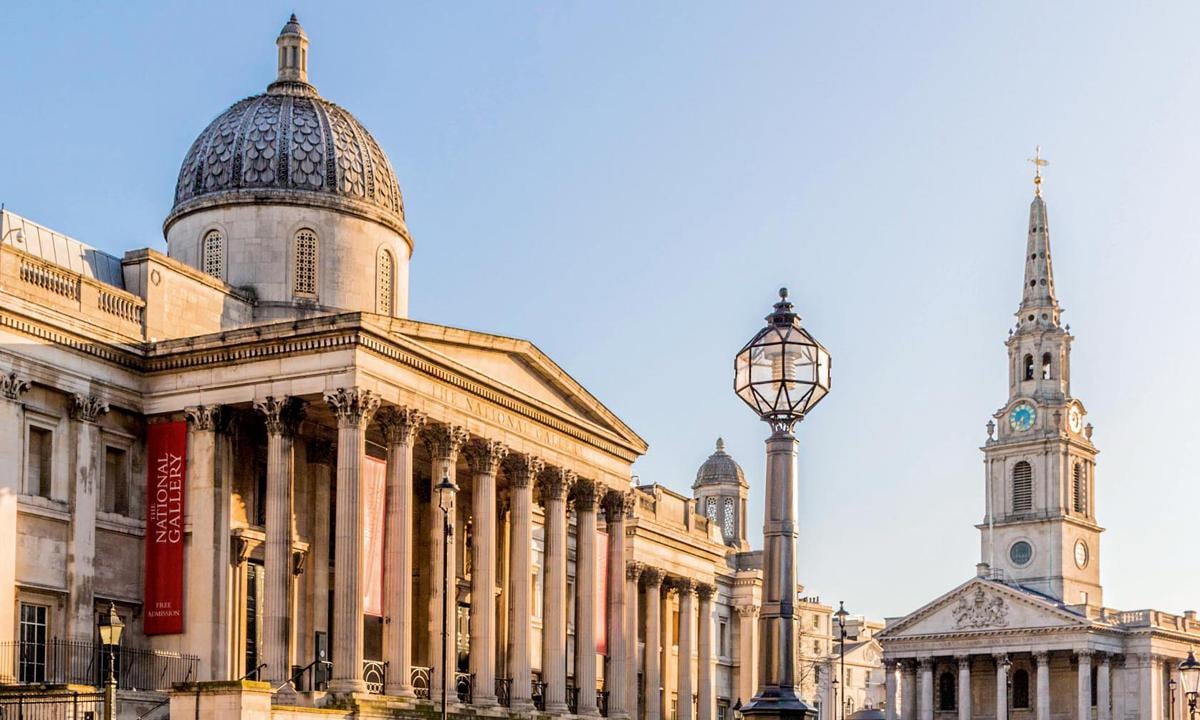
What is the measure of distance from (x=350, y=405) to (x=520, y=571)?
9.63 m

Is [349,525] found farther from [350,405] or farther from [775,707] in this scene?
[775,707]

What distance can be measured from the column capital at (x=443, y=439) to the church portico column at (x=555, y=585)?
5.68 metres

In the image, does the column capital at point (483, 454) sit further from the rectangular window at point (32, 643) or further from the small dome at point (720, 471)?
the small dome at point (720, 471)

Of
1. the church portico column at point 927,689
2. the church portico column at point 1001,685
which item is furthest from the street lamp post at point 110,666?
the church portico column at point 927,689

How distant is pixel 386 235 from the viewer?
52.1 metres

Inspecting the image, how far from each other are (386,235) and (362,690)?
16.3 meters

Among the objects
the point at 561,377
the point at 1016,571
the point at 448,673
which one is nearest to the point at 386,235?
the point at 561,377

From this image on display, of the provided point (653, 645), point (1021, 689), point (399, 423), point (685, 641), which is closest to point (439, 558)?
point (399, 423)

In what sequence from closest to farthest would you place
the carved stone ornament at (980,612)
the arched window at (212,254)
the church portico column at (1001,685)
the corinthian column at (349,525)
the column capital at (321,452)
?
the corinthian column at (349,525) → the column capital at (321,452) → the arched window at (212,254) → the church portico column at (1001,685) → the carved stone ornament at (980,612)

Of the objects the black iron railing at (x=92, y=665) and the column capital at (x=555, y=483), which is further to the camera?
the column capital at (x=555, y=483)

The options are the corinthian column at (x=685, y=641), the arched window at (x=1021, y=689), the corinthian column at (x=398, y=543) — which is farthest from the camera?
the arched window at (x=1021, y=689)

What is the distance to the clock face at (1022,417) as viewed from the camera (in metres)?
134

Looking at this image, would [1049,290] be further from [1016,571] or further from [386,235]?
[386,235]

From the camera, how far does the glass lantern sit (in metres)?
19.8
